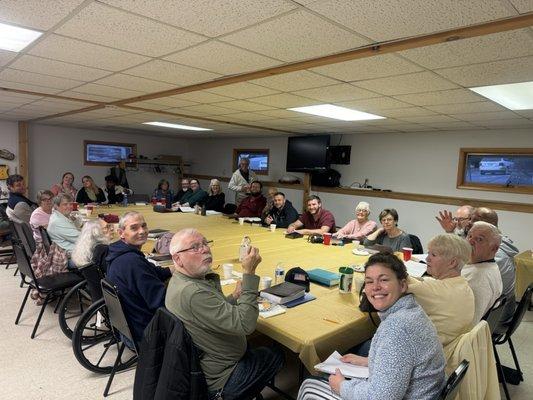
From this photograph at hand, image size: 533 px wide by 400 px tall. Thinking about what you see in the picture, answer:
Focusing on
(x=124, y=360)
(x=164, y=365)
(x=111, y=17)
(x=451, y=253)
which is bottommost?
(x=124, y=360)

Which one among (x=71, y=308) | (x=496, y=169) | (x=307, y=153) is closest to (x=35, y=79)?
(x=71, y=308)

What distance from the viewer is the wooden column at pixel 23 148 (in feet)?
23.2

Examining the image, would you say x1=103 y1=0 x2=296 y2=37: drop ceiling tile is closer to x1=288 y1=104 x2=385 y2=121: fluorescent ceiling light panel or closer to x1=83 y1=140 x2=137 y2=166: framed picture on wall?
x1=288 y1=104 x2=385 y2=121: fluorescent ceiling light panel

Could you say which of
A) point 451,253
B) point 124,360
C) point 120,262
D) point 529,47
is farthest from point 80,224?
point 529,47

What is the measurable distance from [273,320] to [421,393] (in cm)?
77

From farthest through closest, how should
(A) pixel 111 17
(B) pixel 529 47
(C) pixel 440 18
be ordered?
(B) pixel 529 47 → (A) pixel 111 17 → (C) pixel 440 18

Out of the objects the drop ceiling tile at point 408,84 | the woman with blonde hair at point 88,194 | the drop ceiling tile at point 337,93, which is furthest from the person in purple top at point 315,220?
Result: the woman with blonde hair at point 88,194

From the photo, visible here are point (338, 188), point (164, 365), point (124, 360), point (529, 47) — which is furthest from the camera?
point (338, 188)

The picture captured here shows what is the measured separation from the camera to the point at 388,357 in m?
1.18

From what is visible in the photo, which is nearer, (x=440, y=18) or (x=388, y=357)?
(x=388, y=357)

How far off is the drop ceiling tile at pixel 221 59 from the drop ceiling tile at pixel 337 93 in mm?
760

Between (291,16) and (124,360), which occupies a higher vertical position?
(291,16)

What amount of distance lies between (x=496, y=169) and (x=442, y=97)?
276 centimetres

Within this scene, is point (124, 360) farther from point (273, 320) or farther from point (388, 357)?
point (388, 357)
